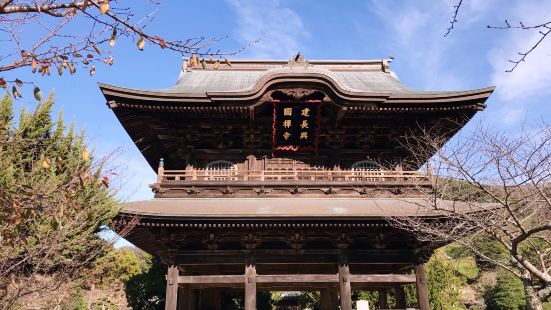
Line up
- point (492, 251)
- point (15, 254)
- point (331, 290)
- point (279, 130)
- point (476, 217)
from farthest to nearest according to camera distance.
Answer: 1. point (492, 251)
2. point (331, 290)
3. point (279, 130)
4. point (15, 254)
5. point (476, 217)

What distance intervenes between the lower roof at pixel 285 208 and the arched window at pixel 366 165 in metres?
1.78

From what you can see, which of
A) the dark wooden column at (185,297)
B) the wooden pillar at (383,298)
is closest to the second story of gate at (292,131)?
the dark wooden column at (185,297)

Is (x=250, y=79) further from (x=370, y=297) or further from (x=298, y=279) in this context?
(x=370, y=297)

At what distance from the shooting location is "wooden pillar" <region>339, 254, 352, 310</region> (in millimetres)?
10734

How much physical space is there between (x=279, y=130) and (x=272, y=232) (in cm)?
358

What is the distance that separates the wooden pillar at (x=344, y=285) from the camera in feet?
35.2

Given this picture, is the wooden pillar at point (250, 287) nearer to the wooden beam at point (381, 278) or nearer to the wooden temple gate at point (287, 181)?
the wooden temple gate at point (287, 181)

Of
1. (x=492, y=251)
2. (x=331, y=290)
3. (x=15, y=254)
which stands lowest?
(x=331, y=290)

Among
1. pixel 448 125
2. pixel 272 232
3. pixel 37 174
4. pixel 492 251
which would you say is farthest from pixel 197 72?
pixel 492 251

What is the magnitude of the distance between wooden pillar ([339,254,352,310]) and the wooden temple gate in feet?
0.09

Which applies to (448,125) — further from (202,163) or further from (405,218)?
(202,163)

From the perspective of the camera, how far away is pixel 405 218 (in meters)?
10.1

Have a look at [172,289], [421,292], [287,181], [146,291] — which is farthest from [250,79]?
[146,291]

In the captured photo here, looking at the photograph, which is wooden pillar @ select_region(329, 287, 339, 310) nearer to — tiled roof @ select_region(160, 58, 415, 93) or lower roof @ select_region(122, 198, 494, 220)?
lower roof @ select_region(122, 198, 494, 220)
